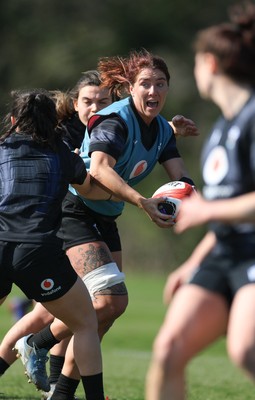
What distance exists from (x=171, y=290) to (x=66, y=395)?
85.2 inches

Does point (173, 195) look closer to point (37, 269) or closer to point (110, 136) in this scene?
point (110, 136)

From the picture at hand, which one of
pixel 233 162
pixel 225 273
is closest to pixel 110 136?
pixel 233 162

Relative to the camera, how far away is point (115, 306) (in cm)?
664

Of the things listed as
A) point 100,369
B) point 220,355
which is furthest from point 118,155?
point 220,355

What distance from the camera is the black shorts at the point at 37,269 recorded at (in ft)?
19.3

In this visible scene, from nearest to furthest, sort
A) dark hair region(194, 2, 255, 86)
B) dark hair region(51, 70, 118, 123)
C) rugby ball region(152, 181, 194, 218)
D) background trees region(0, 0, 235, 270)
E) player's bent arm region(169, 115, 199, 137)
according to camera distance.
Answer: dark hair region(194, 2, 255, 86) < rugby ball region(152, 181, 194, 218) < player's bent arm region(169, 115, 199, 137) < dark hair region(51, 70, 118, 123) < background trees region(0, 0, 235, 270)

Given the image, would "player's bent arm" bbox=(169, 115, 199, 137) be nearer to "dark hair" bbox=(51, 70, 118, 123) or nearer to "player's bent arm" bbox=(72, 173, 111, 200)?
"dark hair" bbox=(51, 70, 118, 123)

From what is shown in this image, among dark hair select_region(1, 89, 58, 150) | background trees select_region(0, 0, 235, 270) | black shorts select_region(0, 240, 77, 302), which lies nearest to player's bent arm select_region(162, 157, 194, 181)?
dark hair select_region(1, 89, 58, 150)

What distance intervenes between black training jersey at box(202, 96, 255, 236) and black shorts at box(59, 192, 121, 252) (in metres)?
2.35

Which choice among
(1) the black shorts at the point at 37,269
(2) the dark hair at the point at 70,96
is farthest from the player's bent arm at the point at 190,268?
(2) the dark hair at the point at 70,96

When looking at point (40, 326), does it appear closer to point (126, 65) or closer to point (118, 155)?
point (118, 155)

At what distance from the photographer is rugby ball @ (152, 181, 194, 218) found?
6.39 m

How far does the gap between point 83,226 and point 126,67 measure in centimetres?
110

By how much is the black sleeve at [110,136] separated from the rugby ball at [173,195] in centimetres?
37
